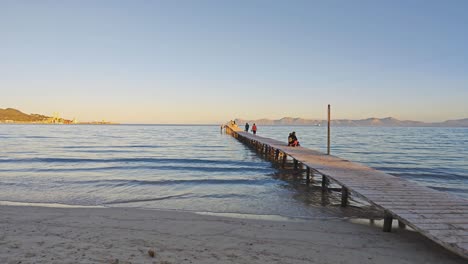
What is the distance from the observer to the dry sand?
212 inches

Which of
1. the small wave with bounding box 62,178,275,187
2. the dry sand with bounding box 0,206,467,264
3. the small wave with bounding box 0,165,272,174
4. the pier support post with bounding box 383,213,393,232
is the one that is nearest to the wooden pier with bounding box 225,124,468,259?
the pier support post with bounding box 383,213,393,232

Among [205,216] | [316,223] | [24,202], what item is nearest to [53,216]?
[24,202]

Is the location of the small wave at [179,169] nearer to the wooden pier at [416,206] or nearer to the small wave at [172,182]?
the small wave at [172,182]

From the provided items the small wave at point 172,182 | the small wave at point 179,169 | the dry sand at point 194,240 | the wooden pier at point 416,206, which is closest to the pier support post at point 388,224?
the wooden pier at point 416,206

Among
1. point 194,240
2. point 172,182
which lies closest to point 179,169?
point 172,182

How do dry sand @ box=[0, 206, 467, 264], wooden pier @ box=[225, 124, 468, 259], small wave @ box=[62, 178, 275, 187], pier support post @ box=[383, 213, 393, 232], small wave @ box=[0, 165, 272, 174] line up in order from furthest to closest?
small wave @ box=[0, 165, 272, 174], small wave @ box=[62, 178, 275, 187], pier support post @ box=[383, 213, 393, 232], dry sand @ box=[0, 206, 467, 264], wooden pier @ box=[225, 124, 468, 259]

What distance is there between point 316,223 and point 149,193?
20.5 ft

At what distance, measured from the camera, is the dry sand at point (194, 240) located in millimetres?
5395

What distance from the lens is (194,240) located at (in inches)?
252

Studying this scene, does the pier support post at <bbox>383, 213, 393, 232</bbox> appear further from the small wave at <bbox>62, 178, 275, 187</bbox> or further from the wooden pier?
the small wave at <bbox>62, 178, 275, 187</bbox>

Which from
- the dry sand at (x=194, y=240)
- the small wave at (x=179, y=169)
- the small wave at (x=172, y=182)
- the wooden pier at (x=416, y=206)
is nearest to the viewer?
the wooden pier at (x=416, y=206)

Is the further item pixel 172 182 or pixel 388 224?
pixel 172 182

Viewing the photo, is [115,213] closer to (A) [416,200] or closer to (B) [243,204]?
(B) [243,204]

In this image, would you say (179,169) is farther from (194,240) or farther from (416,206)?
(416,206)
